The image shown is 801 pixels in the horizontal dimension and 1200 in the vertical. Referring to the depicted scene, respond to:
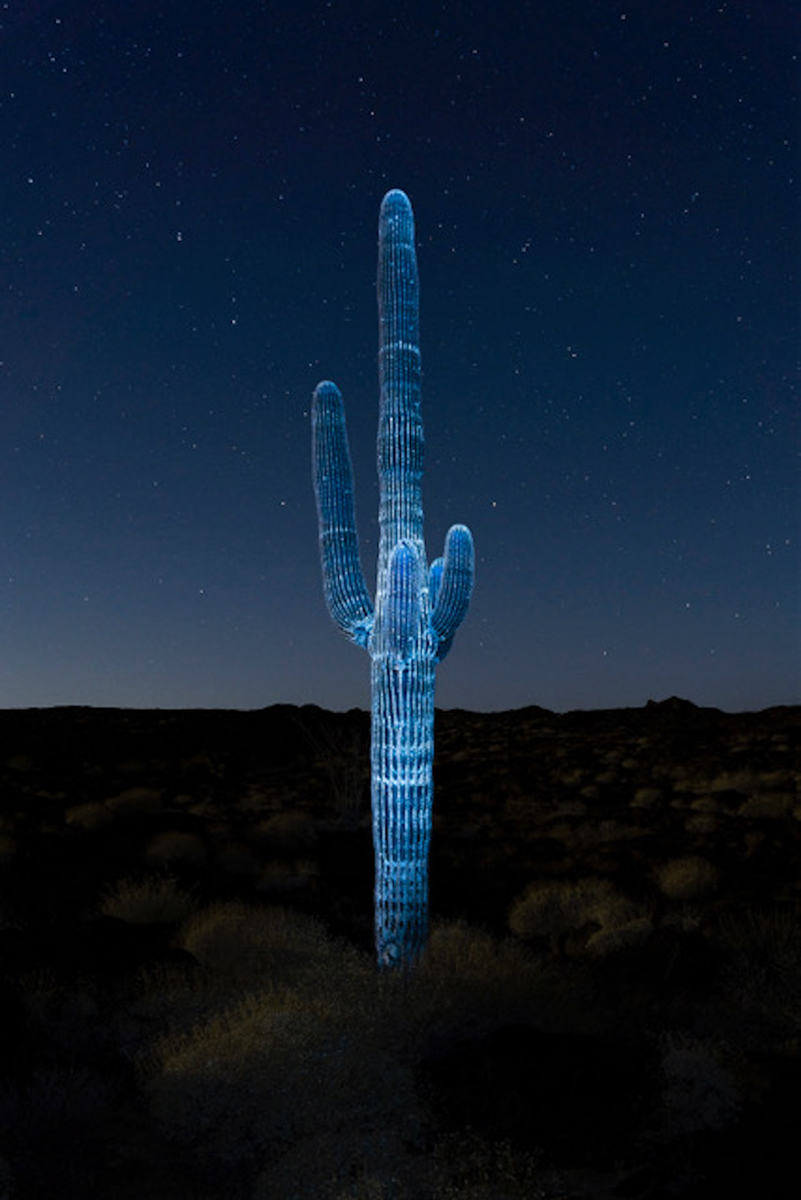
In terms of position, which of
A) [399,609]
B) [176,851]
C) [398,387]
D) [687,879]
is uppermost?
[398,387]

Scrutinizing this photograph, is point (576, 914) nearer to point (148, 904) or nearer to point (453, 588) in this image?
point (453, 588)

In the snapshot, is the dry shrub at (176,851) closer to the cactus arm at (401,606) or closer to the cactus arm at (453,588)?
the cactus arm at (453,588)

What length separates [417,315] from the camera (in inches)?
353

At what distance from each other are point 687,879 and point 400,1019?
21.7 feet

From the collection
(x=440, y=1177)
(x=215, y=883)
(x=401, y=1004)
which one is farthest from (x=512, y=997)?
(x=215, y=883)

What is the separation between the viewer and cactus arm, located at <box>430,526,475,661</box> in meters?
8.82

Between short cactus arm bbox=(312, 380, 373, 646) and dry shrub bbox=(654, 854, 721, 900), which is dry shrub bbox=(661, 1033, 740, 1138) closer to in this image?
short cactus arm bbox=(312, 380, 373, 646)

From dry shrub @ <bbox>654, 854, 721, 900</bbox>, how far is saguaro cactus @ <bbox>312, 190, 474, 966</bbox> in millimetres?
4642

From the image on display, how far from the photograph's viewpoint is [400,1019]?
6344mm

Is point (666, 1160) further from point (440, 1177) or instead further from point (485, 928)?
point (485, 928)

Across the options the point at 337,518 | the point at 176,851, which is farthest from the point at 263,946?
the point at 176,851

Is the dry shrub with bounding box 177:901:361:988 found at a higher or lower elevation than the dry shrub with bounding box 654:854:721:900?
lower

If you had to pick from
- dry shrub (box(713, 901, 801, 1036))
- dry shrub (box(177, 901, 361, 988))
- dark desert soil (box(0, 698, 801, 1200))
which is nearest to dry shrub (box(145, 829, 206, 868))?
dark desert soil (box(0, 698, 801, 1200))

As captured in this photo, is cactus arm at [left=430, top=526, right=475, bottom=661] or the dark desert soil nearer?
the dark desert soil
